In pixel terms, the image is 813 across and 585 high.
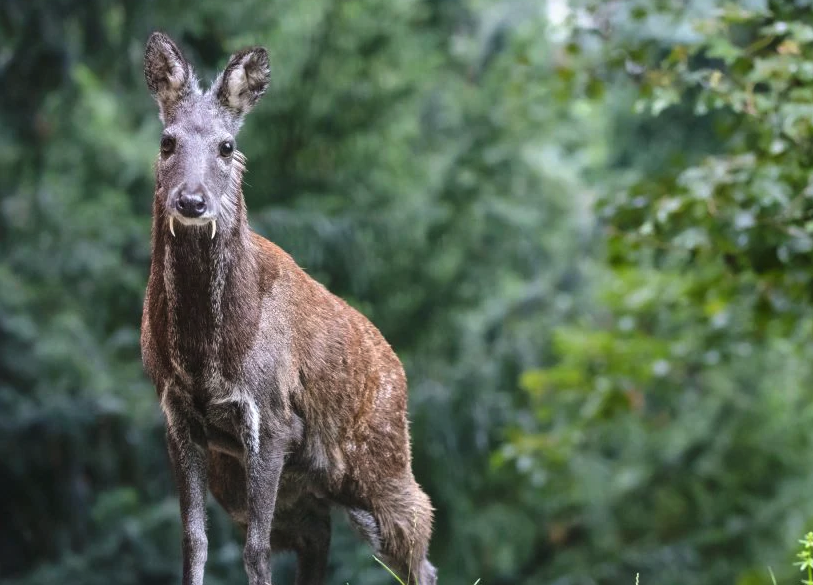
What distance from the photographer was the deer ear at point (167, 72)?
395 cm

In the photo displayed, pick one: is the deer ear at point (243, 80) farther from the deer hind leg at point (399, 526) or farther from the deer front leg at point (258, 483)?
the deer hind leg at point (399, 526)

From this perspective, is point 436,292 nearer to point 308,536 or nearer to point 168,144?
point 308,536

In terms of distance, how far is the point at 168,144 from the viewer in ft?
12.7

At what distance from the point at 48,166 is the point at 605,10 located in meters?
5.52

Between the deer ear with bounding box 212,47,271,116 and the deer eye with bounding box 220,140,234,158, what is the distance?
15cm

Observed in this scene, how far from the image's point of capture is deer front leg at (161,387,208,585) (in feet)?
13.1

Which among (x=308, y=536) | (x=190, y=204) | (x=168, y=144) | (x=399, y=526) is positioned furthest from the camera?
(x=308, y=536)

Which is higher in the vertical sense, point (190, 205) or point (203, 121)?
point (203, 121)

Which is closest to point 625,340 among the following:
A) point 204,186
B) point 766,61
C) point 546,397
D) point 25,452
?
point 546,397

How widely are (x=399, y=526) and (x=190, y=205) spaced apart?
55.6 inches

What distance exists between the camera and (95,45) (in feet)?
31.9

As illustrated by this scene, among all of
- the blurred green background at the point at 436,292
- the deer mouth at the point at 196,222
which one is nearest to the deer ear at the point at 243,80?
the deer mouth at the point at 196,222

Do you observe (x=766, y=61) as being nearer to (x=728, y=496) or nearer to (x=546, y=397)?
(x=546, y=397)

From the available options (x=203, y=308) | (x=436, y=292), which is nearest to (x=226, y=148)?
(x=203, y=308)
